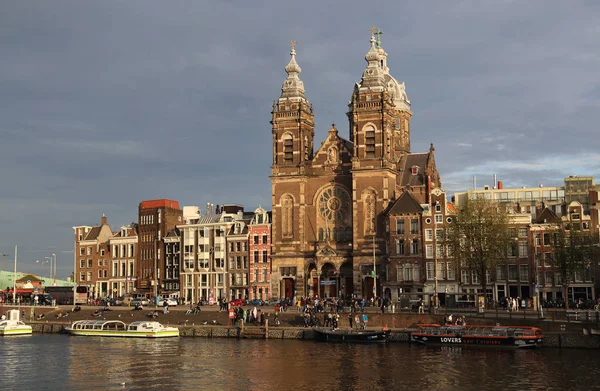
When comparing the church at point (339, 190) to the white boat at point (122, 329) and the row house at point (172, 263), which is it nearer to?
the row house at point (172, 263)

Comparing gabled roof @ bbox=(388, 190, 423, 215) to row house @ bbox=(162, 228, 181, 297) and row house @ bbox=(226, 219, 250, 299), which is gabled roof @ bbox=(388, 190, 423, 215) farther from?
row house @ bbox=(162, 228, 181, 297)

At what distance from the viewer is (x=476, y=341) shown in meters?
80.0

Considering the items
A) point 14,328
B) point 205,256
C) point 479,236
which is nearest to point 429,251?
point 479,236

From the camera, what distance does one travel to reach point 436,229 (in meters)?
115

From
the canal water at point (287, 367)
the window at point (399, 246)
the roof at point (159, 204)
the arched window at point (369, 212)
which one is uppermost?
the roof at point (159, 204)

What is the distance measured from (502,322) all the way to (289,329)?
23.5 m

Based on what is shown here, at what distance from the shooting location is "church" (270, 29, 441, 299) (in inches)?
4786

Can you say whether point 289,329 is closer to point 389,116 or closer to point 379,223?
point 379,223

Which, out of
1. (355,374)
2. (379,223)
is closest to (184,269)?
(379,223)

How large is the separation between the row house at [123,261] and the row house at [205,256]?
13.7 m

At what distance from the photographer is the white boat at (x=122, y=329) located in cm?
9388

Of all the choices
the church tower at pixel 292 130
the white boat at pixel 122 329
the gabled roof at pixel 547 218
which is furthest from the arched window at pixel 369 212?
the white boat at pixel 122 329

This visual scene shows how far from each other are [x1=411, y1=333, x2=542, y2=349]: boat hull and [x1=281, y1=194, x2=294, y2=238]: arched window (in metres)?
A: 46.9

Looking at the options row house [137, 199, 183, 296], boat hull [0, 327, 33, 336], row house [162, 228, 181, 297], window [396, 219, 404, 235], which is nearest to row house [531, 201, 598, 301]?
window [396, 219, 404, 235]
